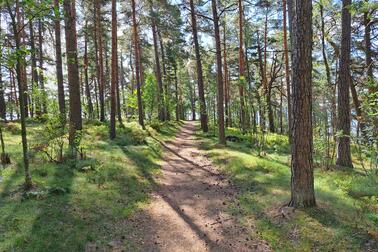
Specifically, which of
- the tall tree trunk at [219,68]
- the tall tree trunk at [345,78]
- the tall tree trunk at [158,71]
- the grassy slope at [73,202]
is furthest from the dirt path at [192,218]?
the tall tree trunk at [158,71]

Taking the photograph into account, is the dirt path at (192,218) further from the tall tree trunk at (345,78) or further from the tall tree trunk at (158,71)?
the tall tree trunk at (158,71)

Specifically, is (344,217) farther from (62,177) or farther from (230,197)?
(62,177)

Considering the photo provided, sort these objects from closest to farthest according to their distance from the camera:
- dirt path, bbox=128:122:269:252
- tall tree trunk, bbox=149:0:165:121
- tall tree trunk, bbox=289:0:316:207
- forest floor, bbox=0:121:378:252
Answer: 1. forest floor, bbox=0:121:378:252
2. dirt path, bbox=128:122:269:252
3. tall tree trunk, bbox=289:0:316:207
4. tall tree trunk, bbox=149:0:165:121

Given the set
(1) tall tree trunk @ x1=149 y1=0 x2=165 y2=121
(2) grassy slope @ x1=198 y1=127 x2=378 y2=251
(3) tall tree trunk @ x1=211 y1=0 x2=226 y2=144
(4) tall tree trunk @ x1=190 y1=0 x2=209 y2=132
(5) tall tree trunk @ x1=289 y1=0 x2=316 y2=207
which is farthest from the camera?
(1) tall tree trunk @ x1=149 y1=0 x2=165 y2=121

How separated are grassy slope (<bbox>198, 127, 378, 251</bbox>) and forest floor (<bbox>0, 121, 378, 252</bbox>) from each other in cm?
2

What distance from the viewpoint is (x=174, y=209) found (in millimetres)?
7051

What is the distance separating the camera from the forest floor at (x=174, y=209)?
507cm

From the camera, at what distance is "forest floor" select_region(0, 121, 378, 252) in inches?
199

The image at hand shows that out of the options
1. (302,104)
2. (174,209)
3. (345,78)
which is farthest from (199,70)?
(302,104)

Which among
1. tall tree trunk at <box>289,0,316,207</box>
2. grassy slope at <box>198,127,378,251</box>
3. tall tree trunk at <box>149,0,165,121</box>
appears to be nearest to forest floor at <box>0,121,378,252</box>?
grassy slope at <box>198,127,378,251</box>

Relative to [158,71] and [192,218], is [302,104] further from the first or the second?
[158,71]

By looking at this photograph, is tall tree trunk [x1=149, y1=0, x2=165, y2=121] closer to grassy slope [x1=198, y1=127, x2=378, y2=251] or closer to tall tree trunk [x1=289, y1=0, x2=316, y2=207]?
tall tree trunk [x1=289, y1=0, x2=316, y2=207]

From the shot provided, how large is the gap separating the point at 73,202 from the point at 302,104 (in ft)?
17.6

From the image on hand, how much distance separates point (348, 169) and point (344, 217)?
4.32 meters
